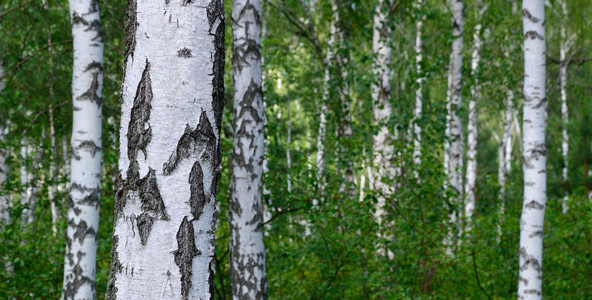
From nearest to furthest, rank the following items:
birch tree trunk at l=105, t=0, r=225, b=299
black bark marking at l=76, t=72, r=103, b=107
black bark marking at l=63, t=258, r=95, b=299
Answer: birch tree trunk at l=105, t=0, r=225, b=299 → black bark marking at l=63, t=258, r=95, b=299 → black bark marking at l=76, t=72, r=103, b=107

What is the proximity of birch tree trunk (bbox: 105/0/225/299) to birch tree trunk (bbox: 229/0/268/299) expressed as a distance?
122 inches

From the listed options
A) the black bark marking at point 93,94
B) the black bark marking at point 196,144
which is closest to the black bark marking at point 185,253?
the black bark marking at point 196,144

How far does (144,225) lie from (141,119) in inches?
11.3

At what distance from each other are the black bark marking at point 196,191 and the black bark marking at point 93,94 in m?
3.35

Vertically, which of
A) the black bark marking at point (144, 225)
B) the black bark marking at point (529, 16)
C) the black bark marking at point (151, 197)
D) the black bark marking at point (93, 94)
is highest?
the black bark marking at point (529, 16)

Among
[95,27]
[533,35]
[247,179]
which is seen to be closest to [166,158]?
[247,179]

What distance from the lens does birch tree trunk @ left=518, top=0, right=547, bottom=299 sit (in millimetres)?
4988

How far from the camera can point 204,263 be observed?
159cm

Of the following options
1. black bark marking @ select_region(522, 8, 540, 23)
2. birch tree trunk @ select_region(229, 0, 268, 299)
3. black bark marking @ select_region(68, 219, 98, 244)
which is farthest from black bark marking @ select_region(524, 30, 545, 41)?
black bark marking @ select_region(68, 219, 98, 244)

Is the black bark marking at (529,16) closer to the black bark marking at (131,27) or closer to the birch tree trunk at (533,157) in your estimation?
the birch tree trunk at (533,157)

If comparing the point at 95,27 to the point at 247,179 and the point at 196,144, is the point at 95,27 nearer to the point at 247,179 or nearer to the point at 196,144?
the point at 247,179

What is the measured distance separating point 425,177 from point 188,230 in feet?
18.2

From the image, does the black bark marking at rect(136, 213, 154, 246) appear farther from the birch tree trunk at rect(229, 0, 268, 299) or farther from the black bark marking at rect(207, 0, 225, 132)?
the birch tree trunk at rect(229, 0, 268, 299)

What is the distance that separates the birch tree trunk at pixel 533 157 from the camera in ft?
16.4
